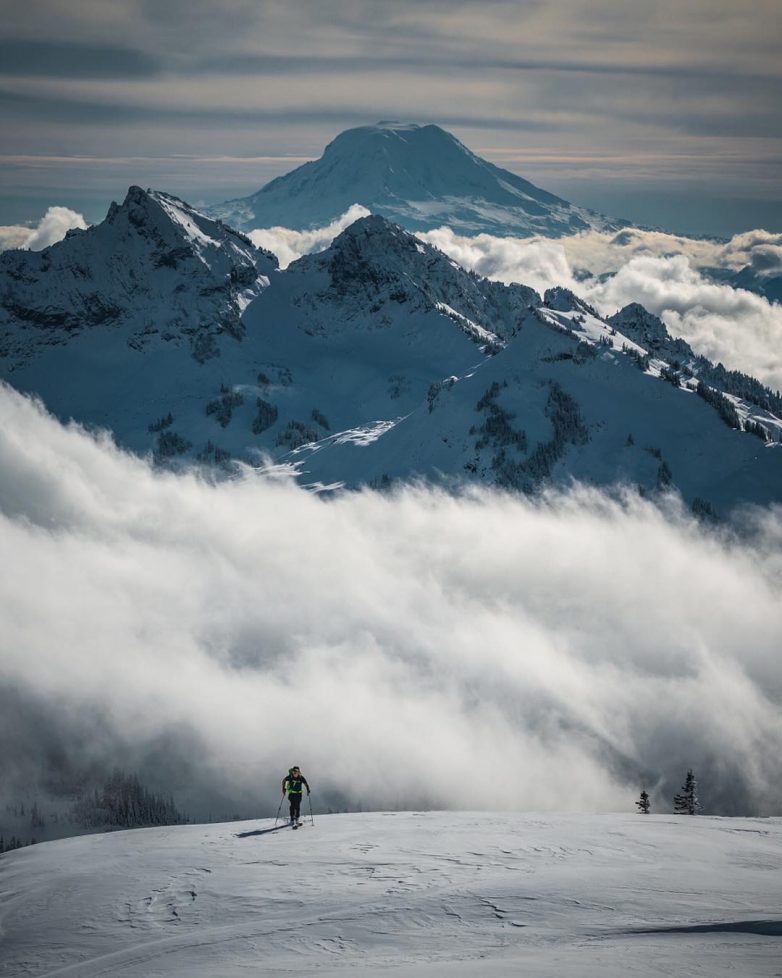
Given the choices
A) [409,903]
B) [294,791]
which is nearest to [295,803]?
[294,791]

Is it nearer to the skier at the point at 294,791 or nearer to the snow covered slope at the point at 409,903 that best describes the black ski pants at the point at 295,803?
the skier at the point at 294,791

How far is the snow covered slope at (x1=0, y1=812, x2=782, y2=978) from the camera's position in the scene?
32062mm

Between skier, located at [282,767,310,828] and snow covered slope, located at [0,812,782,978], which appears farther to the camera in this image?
skier, located at [282,767,310,828]

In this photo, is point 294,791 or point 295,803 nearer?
point 295,803

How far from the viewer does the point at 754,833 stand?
48938mm

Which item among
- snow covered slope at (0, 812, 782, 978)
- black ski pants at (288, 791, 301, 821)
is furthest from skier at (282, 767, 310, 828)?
snow covered slope at (0, 812, 782, 978)

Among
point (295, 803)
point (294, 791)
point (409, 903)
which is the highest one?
point (409, 903)

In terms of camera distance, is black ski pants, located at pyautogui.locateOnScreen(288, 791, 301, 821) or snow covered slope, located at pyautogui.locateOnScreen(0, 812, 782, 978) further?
black ski pants, located at pyautogui.locateOnScreen(288, 791, 301, 821)

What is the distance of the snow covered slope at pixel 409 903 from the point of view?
3206cm

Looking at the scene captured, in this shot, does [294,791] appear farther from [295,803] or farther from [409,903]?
[409,903]

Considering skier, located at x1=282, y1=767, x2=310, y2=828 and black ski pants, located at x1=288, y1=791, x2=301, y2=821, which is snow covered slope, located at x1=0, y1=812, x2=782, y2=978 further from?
skier, located at x1=282, y1=767, x2=310, y2=828

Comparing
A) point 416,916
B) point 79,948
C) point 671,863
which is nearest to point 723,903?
point 671,863

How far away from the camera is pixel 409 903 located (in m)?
37.1

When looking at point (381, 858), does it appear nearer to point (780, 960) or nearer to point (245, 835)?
point (245, 835)
